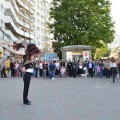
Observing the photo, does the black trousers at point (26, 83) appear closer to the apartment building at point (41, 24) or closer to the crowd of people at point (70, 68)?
the crowd of people at point (70, 68)

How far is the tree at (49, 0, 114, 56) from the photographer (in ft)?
169

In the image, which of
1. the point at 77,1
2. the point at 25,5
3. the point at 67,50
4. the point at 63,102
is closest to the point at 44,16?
the point at 25,5

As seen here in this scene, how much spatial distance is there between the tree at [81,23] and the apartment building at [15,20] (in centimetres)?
562

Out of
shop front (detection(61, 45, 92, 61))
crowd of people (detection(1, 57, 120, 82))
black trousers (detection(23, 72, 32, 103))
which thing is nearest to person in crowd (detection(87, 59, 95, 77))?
crowd of people (detection(1, 57, 120, 82))

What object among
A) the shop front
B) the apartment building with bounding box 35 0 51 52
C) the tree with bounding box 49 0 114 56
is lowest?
the shop front

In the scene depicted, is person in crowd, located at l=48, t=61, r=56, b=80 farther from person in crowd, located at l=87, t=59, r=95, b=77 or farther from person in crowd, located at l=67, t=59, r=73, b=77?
person in crowd, located at l=87, t=59, r=95, b=77

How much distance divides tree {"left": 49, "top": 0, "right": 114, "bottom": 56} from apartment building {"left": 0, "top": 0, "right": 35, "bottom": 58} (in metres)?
5.62

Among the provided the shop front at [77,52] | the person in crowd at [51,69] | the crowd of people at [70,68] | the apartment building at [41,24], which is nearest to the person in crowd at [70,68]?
the crowd of people at [70,68]

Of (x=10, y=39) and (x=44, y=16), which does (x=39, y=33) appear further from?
(x=10, y=39)

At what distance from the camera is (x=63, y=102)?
1166 cm

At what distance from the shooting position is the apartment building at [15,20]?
6537 centimetres

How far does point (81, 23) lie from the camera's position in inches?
2057

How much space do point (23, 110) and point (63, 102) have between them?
2148mm

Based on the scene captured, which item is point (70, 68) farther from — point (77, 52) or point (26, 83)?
point (26, 83)
